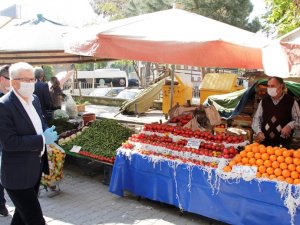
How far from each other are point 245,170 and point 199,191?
73cm

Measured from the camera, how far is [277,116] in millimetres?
4906

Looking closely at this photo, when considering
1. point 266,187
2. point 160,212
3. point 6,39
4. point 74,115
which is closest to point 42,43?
point 6,39

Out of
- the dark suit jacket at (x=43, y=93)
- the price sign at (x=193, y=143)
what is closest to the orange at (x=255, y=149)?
the price sign at (x=193, y=143)

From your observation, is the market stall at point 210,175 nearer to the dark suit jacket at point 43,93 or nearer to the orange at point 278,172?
the orange at point 278,172

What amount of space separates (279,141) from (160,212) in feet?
6.38

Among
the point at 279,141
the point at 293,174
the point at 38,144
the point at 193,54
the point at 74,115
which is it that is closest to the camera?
the point at 38,144

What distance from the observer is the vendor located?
4797 mm

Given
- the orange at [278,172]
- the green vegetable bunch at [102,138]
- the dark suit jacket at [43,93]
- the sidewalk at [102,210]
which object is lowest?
the sidewalk at [102,210]

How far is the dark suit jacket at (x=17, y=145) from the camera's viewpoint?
3008 millimetres

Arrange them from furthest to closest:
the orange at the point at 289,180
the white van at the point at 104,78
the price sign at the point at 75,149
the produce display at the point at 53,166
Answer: the white van at the point at 104,78 < the price sign at the point at 75,149 < the produce display at the point at 53,166 < the orange at the point at 289,180

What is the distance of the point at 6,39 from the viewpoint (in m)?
7.41

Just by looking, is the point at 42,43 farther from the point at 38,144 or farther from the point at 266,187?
the point at 266,187

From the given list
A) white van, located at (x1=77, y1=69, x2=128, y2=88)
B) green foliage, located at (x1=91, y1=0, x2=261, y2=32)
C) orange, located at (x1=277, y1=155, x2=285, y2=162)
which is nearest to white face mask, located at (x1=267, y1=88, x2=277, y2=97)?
orange, located at (x1=277, y1=155, x2=285, y2=162)

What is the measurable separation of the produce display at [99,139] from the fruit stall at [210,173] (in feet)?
2.64
